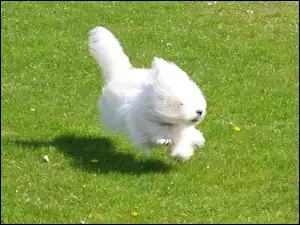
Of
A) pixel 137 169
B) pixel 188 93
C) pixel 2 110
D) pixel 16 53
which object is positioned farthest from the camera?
pixel 16 53

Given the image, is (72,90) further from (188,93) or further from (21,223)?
(21,223)

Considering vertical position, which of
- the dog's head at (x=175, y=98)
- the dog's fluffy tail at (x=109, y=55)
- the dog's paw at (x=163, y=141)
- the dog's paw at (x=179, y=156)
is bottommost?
the dog's paw at (x=179, y=156)

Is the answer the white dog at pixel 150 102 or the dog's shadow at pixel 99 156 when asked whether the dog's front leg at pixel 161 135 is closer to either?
the white dog at pixel 150 102

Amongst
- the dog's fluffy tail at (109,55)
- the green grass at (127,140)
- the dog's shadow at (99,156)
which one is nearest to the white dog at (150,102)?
the dog's fluffy tail at (109,55)

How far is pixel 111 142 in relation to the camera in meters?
10.9

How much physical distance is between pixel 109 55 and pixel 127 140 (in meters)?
1.28

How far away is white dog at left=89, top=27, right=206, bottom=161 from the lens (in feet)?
29.9

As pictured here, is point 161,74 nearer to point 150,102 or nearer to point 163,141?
point 150,102

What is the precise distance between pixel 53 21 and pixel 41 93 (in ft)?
17.0

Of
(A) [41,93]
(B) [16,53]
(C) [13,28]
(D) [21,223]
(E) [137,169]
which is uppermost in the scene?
(C) [13,28]

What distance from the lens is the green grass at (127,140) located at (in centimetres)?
876

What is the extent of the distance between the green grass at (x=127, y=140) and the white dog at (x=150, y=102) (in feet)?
1.36

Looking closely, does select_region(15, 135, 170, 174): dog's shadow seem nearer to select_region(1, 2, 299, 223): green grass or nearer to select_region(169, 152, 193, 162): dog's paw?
select_region(1, 2, 299, 223): green grass

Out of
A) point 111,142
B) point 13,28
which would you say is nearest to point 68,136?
point 111,142
